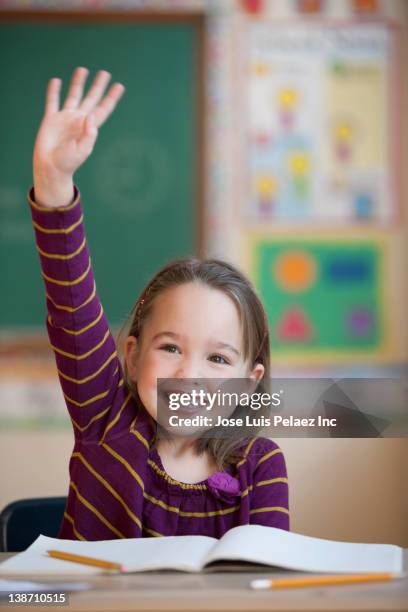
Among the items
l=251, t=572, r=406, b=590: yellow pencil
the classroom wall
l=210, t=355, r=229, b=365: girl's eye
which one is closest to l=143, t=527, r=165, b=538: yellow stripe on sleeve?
l=210, t=355, r=229, b=365: girl's eye

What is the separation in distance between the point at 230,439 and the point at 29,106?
196cm

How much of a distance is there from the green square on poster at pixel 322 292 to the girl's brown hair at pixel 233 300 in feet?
5.17

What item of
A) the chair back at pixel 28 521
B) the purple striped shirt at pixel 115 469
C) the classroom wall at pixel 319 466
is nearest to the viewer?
the purple striped shirt at pixel 115 469

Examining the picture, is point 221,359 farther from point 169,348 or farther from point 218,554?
point 218,554

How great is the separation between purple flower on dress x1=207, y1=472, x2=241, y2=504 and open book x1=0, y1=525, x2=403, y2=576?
0.20 metres

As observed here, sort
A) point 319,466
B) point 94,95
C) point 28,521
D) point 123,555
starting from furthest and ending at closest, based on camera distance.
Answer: point 319,466
point 28,521
point 94,95
point 123,555

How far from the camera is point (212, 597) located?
59 centimetres

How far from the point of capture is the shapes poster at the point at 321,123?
2.71 meters

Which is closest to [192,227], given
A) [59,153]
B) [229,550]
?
[59,153]

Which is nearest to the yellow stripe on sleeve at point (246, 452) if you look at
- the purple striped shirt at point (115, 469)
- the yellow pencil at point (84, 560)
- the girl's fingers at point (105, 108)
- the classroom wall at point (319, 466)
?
the purple striped shirt at point (115, 469)

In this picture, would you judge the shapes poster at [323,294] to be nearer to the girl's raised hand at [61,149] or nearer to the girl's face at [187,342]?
the girl's face at [187,342]

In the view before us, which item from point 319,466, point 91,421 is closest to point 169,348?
point 91,421

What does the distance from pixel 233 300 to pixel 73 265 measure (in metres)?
0.25

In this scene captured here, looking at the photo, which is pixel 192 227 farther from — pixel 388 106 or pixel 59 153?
pixel 59 153
